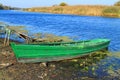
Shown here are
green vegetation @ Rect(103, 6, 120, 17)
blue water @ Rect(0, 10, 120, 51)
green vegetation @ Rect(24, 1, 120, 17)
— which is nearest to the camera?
blue water @ Rect(0, 10, 120, 51)

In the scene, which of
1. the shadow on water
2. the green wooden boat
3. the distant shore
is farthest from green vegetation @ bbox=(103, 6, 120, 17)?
the green wooden boat

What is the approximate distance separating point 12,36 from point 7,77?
14050mm

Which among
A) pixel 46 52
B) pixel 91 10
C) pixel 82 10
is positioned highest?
pixel 91 10

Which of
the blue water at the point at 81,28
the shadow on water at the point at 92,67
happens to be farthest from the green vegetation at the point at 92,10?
the shadow on water at the point at 92,67

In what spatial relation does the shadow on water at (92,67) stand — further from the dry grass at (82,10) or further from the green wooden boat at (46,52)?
the dry grass at (82,10)

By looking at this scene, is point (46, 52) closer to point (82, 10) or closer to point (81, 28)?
point (81, 28)

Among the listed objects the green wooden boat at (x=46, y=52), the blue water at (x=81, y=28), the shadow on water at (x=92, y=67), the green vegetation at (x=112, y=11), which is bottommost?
the shadow on water at (x=92, y=67)

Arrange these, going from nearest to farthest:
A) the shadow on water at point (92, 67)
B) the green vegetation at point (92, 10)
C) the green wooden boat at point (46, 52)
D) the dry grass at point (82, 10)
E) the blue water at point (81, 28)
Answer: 1. the shadow on water at point (92, 67)
2. the green wooden boat at point (46, 52)
3. the blue water at point (81, 28)
4. the green vegetation at point (92, 10)
5. the dry grass at point (82, 10)

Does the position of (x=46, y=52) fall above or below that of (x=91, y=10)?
below

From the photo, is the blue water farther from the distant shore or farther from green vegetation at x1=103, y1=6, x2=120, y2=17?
the distant shore

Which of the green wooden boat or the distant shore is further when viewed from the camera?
the distant shore

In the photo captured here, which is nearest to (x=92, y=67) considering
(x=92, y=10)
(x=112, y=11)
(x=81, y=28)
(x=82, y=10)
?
(x=81, y=28)

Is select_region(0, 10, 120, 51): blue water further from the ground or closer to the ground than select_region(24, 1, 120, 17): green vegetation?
closer to the ground

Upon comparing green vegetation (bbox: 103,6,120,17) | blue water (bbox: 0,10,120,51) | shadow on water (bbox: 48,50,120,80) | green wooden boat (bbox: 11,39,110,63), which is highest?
green vegetation (bbox: 103,6,120,17)
